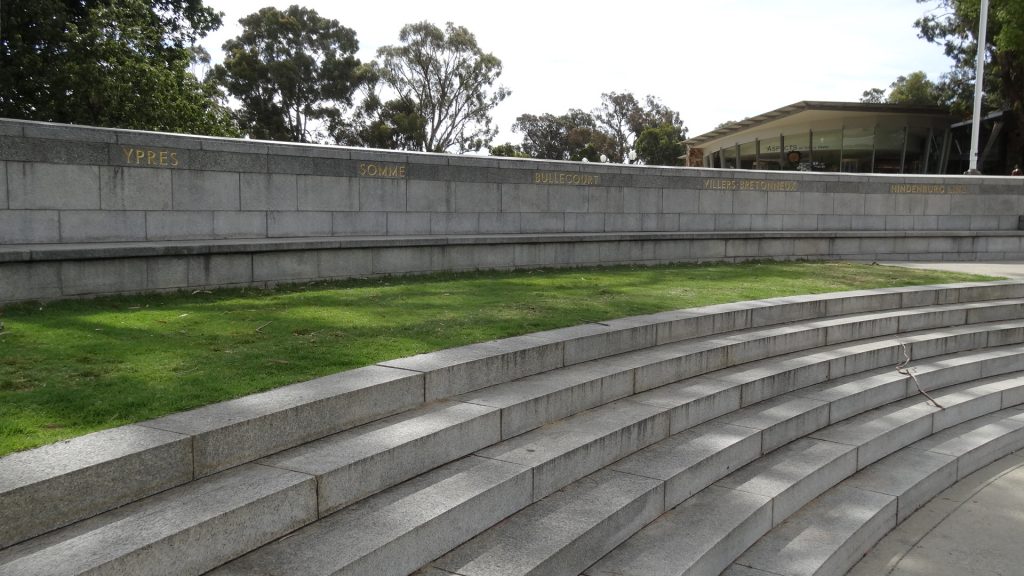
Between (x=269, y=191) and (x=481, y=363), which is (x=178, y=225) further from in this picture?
(x=481, y=363)

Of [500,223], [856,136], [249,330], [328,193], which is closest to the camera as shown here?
[249,330]

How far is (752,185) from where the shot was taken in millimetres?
17438

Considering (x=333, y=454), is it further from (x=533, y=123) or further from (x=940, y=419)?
(x=533, y=123)

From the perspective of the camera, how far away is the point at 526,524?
419 centimetres

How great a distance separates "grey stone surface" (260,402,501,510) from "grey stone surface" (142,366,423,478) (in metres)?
0.07

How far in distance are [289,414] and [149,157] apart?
22.9 ft

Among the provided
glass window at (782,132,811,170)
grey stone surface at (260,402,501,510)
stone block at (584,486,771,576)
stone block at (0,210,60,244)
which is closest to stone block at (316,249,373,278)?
stone block at (0,210,60,244)

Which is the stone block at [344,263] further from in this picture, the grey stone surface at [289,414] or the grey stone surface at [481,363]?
the grey stone surface at [289,414]

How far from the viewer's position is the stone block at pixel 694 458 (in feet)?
16.5

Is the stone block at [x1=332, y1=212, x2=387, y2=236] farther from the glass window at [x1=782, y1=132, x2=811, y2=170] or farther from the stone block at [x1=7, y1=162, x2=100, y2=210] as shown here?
the glass window at [x1=782, y1=132, x2=811, y2=170]

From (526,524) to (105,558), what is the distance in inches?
82.0

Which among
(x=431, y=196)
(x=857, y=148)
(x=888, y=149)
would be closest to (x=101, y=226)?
(x=431, y=196)

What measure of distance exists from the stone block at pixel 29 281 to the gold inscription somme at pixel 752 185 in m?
12.6

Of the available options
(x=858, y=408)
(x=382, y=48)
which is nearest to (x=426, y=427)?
(x=858, y=408)
